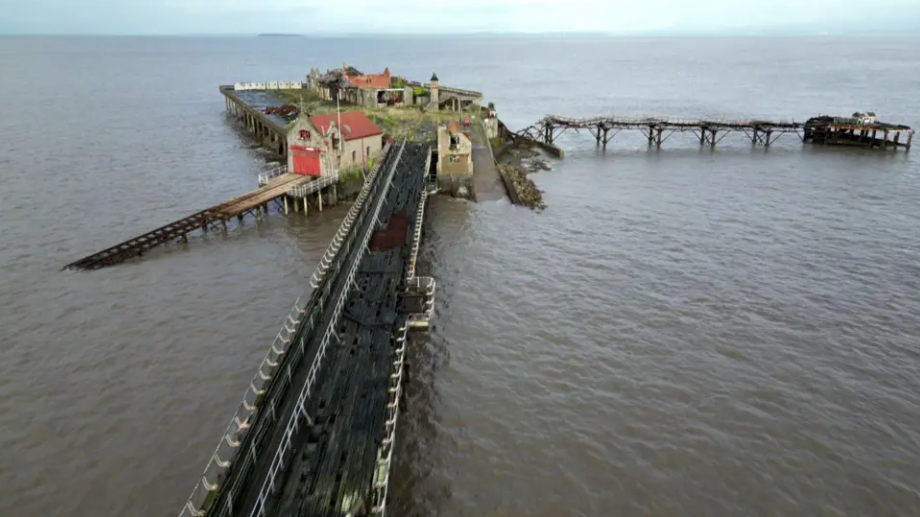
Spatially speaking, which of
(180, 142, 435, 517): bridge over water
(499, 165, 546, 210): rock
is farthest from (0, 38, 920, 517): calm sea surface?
(180, 142, 435, 517): bridge over water

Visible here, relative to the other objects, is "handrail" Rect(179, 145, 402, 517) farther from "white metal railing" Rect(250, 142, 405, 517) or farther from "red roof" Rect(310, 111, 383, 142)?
"red roof" Rect(310, 111, 383, 142)

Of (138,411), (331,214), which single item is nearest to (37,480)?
(138,411)

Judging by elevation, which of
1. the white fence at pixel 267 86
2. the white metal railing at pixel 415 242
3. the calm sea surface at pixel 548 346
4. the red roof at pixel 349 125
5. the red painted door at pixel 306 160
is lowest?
the calm sea surface at pixel 548 346

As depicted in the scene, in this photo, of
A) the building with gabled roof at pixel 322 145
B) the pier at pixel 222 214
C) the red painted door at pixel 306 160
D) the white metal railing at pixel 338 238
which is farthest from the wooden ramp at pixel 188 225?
the white metal railing at pixel 338 238

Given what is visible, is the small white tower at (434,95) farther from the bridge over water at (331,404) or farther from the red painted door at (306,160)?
the bridge over water at (331,404)

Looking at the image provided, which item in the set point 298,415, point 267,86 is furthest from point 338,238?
point 267,86

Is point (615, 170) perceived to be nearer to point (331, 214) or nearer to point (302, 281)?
point (331, 214)

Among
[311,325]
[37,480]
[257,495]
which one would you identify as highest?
[311,325]
